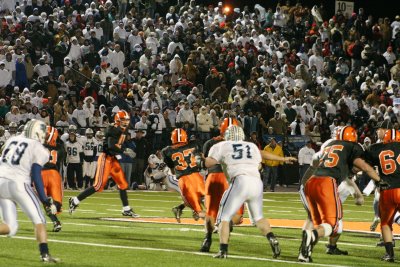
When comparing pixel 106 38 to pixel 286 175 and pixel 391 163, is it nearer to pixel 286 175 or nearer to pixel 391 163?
pixel 286 175

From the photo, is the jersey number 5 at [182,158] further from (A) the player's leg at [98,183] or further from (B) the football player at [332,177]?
(B) the football player at [332,177]

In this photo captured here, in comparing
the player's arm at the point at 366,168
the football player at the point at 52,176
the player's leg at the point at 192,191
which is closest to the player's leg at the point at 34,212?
the player's arm at the point at 366,168

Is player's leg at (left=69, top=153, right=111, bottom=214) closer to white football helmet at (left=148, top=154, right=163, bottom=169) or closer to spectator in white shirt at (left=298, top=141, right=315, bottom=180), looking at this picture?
white football helmet at (left=148, top=154, right=163, bottom=169)

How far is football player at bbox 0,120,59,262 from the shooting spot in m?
9.85

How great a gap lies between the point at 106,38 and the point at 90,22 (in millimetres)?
673

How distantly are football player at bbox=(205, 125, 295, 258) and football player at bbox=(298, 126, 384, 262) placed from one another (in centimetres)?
66

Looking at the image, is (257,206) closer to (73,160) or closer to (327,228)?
(327,228)

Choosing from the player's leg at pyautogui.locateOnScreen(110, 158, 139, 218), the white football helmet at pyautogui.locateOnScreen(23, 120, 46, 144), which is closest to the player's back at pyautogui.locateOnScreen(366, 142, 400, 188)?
the white football helmet at pyautogui.locateOnScreen(23, 120, 46, 144)

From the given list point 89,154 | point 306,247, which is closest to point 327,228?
point 306,247

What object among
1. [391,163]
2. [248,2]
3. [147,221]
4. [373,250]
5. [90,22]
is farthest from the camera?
[248,2]

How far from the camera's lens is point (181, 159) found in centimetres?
1371

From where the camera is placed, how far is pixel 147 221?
1545 cm

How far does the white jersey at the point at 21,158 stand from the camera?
9.98m

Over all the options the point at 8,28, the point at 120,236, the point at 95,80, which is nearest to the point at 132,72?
the point at 95,80
